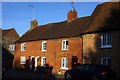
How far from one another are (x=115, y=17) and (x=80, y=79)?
9.92 m

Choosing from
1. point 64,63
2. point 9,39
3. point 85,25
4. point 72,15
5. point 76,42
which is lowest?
point 64,63

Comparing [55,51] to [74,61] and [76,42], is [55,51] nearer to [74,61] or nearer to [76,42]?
[74,61]

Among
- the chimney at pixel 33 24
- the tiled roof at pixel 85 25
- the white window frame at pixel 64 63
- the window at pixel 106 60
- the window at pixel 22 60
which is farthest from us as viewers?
the chimney at pixel 33 24

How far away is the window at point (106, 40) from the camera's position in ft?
92.9

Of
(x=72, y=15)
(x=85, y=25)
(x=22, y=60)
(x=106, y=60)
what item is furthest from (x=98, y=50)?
(x=22, y=60)

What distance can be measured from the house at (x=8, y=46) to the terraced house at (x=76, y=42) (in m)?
6.66

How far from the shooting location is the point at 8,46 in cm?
5869

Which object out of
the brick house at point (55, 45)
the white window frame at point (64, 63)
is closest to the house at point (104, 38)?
the brick house at point (55, 45)

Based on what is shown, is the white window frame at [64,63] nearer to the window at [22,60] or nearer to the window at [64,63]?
the window at [64,63]

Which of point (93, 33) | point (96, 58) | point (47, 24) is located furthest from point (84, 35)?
point (47, 24)

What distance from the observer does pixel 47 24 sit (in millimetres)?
47812

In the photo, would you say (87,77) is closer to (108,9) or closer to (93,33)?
(93,33)

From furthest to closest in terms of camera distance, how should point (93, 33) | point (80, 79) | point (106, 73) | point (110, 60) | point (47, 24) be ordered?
point (47, 24)
point (93, 33)
point (110, 60)
point (80, 79)
point (106, 73)

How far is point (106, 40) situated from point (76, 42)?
6248 mm
